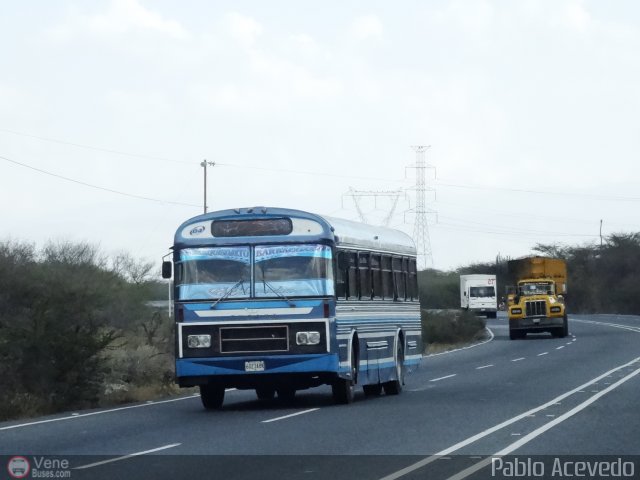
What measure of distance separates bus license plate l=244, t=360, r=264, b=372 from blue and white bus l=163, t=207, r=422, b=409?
0.6 inches

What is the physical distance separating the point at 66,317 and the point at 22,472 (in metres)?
13.0

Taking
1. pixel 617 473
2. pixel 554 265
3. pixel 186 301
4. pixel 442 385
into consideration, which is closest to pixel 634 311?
pixel 554 265

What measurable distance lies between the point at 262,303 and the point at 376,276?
411 centimetres

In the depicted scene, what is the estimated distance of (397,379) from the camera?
86.0ft

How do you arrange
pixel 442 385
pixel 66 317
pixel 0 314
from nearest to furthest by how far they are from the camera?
pixel 66 317
pixel 442 385
pixel 0 314

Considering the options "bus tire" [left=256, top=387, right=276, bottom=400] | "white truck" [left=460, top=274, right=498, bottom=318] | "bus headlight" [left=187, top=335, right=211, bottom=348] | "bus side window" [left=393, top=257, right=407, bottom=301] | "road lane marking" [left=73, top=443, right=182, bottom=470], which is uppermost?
"white truck" [left=460, top=274, right=498, bottom=318]

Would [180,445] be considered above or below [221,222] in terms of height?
below

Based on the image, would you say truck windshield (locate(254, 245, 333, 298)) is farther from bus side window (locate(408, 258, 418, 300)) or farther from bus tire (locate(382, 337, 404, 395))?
bus side window (locate(408, 258, 418, 300))

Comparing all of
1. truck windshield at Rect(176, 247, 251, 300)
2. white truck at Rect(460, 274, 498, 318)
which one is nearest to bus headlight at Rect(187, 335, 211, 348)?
truck windshield at Rect(176, 247, 251, 300)

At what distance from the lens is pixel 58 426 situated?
19609 millimetres

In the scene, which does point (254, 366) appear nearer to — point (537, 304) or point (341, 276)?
point (341, 276)

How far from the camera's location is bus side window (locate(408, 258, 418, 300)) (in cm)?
2860

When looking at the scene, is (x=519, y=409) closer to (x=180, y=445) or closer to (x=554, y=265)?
(x=180, y=445)

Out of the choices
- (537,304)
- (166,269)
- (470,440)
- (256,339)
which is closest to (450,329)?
(537,304)
